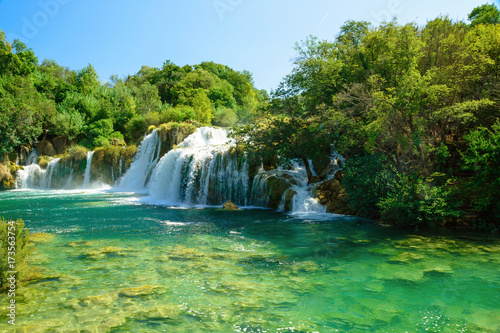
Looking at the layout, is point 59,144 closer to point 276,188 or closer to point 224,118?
point 224,118

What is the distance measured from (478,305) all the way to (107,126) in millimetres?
38494

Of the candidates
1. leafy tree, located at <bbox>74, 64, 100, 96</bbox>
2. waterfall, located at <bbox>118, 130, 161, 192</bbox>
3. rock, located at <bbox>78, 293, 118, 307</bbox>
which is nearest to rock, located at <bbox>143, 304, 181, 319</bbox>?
rock, located at <bbox>78, 293, 118, 307</bbox>

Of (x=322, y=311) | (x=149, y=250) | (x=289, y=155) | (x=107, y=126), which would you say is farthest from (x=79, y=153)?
(x=322, y=311)

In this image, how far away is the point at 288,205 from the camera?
15.5 m

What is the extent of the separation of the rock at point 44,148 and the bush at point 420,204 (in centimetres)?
3448

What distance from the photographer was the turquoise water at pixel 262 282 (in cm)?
448

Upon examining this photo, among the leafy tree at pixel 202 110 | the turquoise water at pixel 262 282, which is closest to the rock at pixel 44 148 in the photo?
the leafy tree at pixel 202 110

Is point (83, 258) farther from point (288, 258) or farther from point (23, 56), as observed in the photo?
point (23, 56)

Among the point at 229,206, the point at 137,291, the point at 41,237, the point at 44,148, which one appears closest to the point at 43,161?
the point at 44,148

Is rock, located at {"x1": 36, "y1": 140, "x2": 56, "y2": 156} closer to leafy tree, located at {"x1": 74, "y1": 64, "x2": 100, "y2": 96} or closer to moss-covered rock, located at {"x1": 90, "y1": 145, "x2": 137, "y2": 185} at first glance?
moss-covered rock, located at {"x1": 90, "y1": 145, "x2": 137, "y2": 185}

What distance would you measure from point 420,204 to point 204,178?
1189 cm

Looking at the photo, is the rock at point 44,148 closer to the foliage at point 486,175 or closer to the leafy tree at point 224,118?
the leafy tree at point 224,118

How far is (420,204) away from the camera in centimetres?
987

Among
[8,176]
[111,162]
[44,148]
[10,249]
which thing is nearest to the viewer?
[10,249]
